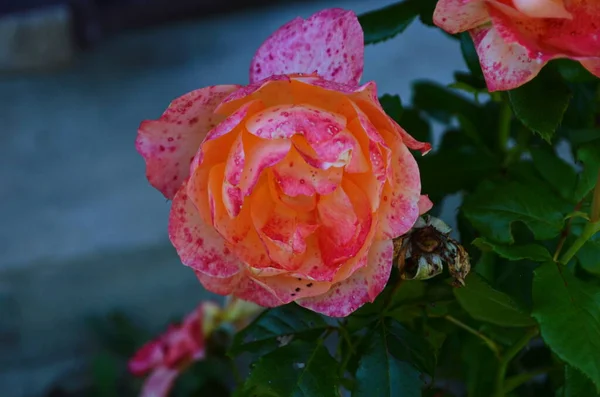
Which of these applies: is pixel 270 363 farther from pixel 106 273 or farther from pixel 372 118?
pixel 106 273

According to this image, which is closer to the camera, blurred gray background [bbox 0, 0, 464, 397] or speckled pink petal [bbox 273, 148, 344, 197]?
speckled pink petal [bbox 273, 148, 344, 197]

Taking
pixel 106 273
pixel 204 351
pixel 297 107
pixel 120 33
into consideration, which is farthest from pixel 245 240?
pixel 106 273

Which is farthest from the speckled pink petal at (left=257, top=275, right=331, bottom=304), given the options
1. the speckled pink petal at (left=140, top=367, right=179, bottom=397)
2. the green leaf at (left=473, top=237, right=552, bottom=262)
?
the speckled pink petal at (left=140, top=367, right=179, bottom=397)

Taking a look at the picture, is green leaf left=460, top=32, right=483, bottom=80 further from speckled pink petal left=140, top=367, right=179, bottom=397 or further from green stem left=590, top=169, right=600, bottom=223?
speckled pink petal left=140, top=367, right=179, bottom=397

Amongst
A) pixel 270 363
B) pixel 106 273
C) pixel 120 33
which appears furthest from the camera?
pixel 106 273

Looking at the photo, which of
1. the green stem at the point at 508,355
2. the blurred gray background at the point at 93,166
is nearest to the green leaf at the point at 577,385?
the green stem at the point at 508,355

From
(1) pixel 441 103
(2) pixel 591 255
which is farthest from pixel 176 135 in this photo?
(1) pixel 441 103
